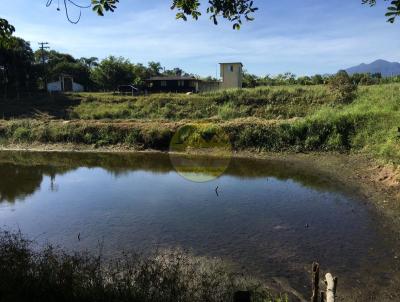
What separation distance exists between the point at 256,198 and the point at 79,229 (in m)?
7.45

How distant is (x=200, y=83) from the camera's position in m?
62.0

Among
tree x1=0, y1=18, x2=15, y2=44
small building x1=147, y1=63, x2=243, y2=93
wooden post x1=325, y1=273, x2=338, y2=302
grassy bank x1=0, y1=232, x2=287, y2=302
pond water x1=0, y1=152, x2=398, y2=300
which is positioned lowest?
pond water x1=0, y1=152, x2=398, y2=300

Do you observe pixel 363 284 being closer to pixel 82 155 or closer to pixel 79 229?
pixel 79 229

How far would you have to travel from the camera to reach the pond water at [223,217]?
1168 centimetres

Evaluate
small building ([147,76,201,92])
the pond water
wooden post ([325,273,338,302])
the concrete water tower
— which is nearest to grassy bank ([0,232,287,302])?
wooden post ([325,273,338,302])

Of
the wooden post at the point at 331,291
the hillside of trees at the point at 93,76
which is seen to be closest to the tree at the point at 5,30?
the wooden post at the point at 331,291

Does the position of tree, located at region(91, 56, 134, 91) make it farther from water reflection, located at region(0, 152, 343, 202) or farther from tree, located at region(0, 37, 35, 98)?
water reflection, located at region(0, 152, 343, 202)

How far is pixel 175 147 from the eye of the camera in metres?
31.3

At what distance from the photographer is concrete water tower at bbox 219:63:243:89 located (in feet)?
184

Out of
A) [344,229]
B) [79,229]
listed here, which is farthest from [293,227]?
[79,229]

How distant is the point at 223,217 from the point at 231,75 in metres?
42.8

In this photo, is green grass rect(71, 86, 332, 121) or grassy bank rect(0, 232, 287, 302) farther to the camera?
green grass rect(71, 86, 332, 121)

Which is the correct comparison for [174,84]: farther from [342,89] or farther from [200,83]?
[342,89]

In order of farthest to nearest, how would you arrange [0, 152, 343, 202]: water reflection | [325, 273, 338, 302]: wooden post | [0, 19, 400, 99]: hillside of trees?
[0, 19, 400, 99]: hillside of trees < [0, 152, 343, 202]: water reflection < [325, 273, 338, 302]: wooden post
